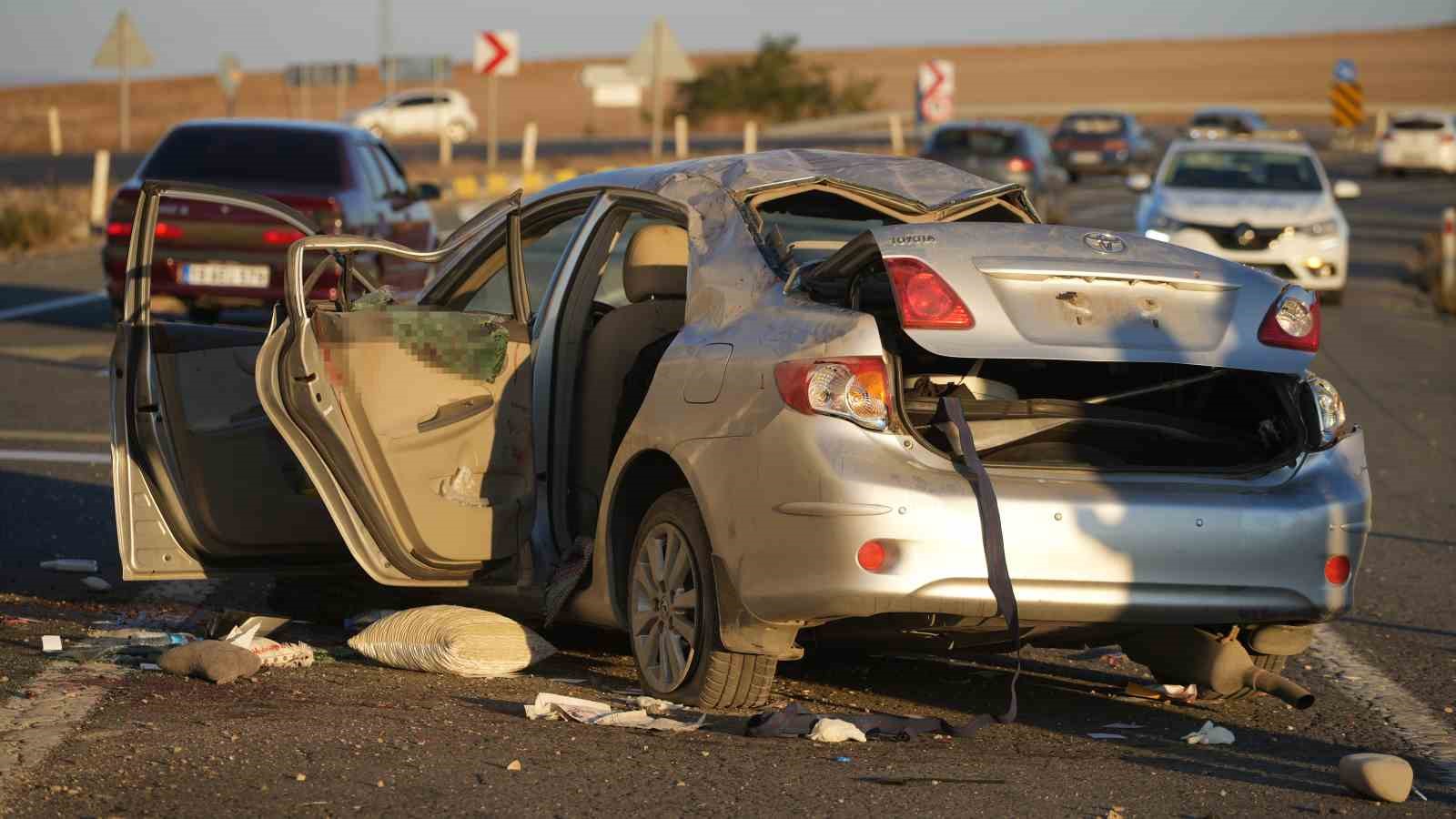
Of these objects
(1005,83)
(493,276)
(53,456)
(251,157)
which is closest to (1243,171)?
(251,157)

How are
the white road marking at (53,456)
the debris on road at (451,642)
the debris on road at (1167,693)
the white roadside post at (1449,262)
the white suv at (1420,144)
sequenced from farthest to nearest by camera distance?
1. the white suv at (1420,144)
2. the white roadside post at (1449,262)
3. the white road marking at (53,456)
4. the debris on road at (1167,693)
5. the debris on road at (451,642)

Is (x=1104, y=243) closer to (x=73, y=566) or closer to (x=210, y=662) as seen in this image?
(x=210, y=662)

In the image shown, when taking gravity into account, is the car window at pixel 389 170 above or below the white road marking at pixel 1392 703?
above

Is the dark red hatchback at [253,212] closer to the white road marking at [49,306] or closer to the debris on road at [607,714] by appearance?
Result: the white road marking at [49,306]

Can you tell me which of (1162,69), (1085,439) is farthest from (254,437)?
(1162,69)

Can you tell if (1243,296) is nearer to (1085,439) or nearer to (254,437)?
(1085,439)

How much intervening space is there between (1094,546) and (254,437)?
2.80 metres

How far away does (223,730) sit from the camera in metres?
5.35

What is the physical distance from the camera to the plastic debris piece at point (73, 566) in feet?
25.9

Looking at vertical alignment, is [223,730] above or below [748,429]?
below

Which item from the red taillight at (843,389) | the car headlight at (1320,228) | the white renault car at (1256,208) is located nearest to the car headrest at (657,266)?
the red taillight at (843,389)

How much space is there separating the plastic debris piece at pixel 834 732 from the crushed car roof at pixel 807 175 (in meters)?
1.59

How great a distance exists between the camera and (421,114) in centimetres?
6594

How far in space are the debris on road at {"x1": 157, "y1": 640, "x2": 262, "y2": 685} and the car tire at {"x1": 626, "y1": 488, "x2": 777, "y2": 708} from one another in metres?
1.14
